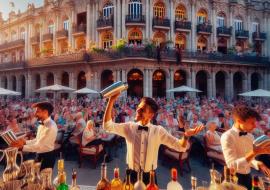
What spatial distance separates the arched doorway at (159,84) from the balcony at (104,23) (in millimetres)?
7778

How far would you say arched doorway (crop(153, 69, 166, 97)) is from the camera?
29.9 metres

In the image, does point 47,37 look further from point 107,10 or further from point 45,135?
point 45,135

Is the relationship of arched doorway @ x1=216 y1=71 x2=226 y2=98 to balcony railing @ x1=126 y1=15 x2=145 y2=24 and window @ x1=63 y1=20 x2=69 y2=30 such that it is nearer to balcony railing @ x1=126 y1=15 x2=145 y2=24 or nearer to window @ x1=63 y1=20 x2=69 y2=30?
balcony railing @ x1=126 y1=15 x2=145 y2=24

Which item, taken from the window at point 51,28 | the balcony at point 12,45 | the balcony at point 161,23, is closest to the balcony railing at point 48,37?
the window at point 51,28

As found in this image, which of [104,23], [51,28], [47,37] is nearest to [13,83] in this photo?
[47,37]

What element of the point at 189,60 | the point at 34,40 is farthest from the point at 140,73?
the point at 34,40

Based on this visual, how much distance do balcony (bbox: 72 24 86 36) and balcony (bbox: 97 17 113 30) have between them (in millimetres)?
2517

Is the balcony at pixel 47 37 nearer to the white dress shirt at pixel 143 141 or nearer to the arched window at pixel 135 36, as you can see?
the arched window at pixel 135 36

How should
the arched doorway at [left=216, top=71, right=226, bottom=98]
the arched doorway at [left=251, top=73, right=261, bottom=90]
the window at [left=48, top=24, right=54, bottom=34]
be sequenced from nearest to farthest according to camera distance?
the arched doorway at [left=216, top=71, right=226, bottom=98] < the arched doorway at [left=251, top=73, right=261, bottom=90] < the window at [left=48, top=24, right=54, bottom=34]

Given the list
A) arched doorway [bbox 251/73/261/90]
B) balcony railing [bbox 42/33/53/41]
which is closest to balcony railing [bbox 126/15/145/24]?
balcony railing [bbox 42/33/53/41]

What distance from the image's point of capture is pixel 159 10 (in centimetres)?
3052

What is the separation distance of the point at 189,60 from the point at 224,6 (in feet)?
35.0

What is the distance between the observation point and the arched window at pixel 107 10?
99.4 feet

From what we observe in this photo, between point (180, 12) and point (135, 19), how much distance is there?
6.56m
